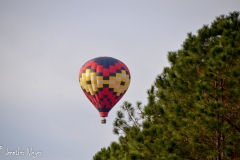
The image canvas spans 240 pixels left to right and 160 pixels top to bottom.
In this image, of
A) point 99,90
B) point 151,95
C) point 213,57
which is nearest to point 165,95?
point 151,95

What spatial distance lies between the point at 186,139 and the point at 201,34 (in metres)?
4.49

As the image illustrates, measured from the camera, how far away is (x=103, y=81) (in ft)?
148

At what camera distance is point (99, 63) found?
45312mm

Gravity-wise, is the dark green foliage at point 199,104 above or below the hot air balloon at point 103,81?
below

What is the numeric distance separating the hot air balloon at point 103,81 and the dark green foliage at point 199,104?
21.7m

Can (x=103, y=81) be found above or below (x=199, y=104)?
above

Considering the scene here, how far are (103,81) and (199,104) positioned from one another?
2555cm

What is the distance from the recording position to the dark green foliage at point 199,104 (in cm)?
1995

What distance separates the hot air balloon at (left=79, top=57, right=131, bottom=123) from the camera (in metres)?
45.0

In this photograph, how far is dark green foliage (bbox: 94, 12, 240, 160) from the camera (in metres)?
20.0

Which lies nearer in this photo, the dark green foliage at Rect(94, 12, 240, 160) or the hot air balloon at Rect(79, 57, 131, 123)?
the dark green foliage at Rect(94, 12, 240, 160)

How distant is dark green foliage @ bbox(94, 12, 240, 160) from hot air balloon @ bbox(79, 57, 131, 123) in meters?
21.7

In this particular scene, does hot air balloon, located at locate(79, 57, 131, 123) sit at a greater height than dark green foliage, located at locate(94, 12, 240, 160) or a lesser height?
greater

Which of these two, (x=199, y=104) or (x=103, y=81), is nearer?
(x=199, y=104)
